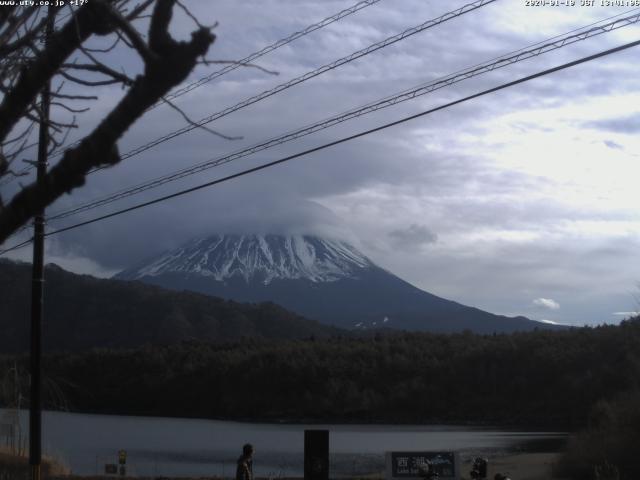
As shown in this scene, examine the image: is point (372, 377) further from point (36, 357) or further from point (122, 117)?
point (122, 117)

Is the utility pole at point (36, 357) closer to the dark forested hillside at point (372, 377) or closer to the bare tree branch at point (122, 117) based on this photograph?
the bare tree branch at point (122, 117)

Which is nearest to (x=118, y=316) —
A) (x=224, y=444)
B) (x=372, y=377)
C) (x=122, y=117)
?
(x=372, y=377)

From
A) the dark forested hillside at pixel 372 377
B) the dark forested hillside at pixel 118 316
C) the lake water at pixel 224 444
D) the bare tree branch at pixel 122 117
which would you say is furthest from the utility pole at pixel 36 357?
the dark forested hillside at pixel 118 316

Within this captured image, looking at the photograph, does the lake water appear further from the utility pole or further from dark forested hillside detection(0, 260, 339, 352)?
dark forested hillside detection(0, 260, 339, 352)

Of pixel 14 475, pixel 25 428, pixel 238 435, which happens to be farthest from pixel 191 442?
pixel 14 475

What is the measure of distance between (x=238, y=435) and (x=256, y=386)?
28.6 m

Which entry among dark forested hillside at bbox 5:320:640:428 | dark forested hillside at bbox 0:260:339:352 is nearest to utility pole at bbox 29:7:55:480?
dark forested hillside at bbox 5:320:640:428

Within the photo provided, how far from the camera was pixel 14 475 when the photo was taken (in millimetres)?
25219

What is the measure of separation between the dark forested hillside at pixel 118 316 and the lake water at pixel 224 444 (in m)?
44.3

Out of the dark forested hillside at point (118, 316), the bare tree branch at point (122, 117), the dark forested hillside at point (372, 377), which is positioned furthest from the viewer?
the dark forested hillside at point (118, 316)

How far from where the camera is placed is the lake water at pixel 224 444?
3762cm

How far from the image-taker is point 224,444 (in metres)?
50.6

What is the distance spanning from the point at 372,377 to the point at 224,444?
33.8 metres

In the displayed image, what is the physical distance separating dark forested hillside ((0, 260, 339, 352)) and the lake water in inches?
1745
